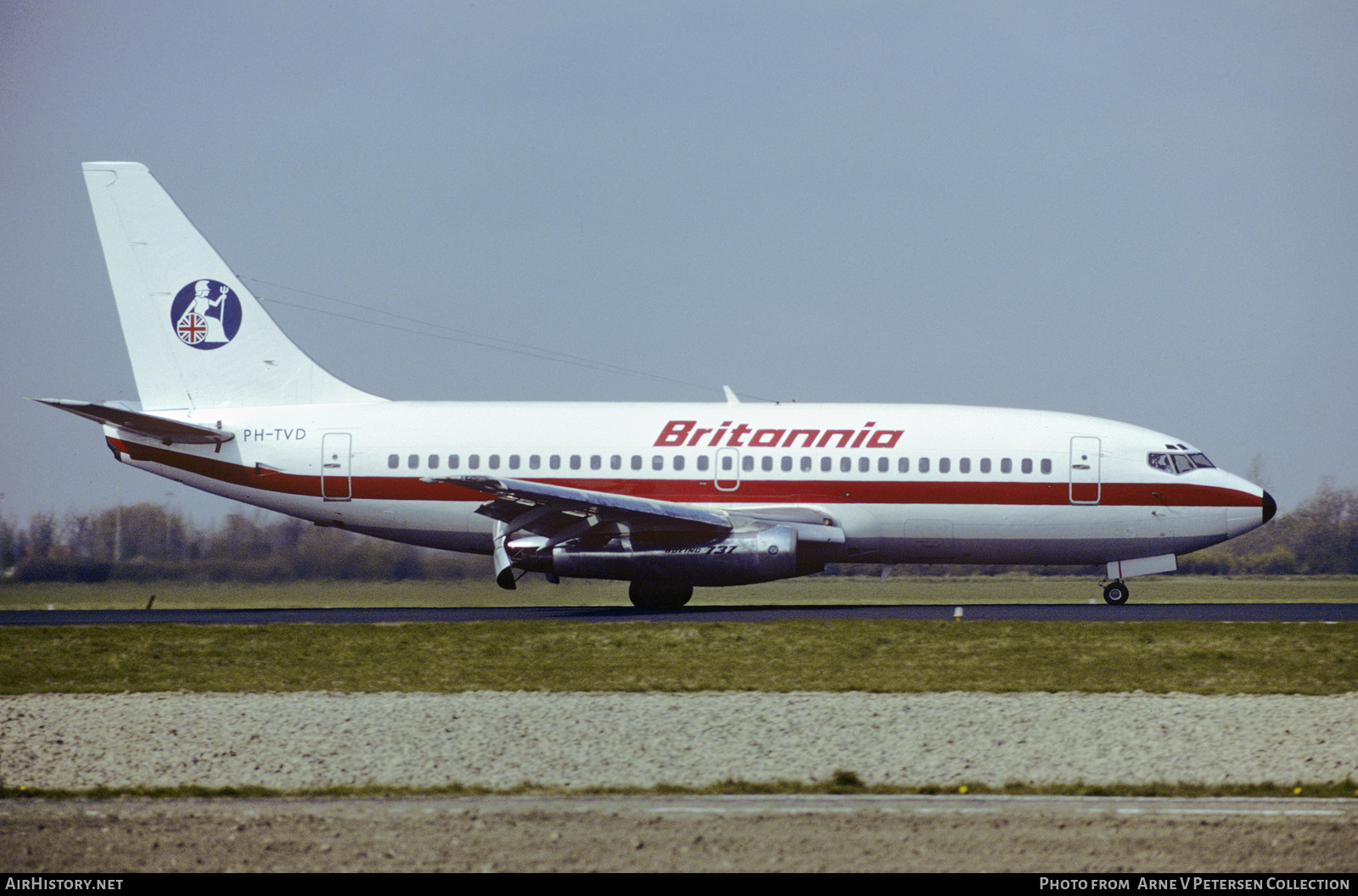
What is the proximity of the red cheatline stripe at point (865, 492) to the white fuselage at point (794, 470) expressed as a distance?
3cm

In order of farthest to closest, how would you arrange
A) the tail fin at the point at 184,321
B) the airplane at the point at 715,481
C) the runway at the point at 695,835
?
the tail fin at the point at 184,321, the airplane at the point at 715,481, the runway at the point at 695,835

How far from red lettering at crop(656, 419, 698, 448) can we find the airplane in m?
0.04

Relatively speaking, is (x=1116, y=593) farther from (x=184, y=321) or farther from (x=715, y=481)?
(x=184, y=321)

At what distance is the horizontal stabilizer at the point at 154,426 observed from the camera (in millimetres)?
27250

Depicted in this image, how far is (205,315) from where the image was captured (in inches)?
1177

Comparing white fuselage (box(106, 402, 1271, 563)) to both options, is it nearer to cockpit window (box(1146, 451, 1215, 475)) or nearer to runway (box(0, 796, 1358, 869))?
cockpit window (box(1146, 451, 1215, 475))

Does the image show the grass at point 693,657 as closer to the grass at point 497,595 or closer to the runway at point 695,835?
the runway at point 695,835

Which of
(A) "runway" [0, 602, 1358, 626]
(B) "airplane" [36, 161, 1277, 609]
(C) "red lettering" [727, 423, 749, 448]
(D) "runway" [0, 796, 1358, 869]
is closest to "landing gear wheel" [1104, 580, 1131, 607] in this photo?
(B) "airplane" [36, 161, 1277, 609]

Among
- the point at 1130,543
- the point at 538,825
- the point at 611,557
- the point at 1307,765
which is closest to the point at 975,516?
the point at 1130,543

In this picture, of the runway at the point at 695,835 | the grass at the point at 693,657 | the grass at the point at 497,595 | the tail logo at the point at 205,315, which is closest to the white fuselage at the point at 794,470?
the grass at the point at 497,595

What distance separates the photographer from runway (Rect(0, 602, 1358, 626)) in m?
22.3

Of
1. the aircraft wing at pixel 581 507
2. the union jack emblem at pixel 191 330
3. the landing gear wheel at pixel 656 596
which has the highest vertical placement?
the union jack emblem at pixel 191 330

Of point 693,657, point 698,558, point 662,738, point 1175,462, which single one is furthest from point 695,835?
point 1175,462

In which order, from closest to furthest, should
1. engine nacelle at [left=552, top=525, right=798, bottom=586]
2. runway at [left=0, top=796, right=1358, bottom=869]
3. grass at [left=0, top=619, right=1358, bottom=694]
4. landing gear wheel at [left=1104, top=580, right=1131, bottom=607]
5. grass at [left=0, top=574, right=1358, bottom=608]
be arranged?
runway at [left=0, top=796, right=1358, bottom=869], grass at [left=0, top=619, right=1358, bottom=694], engine nacelle at [left=552, top=525, right=798, bottom=586], landing gear wheel at [left=1104, top=580, right=1131, bottom=607], grass at [left=0, top=574, right=1358, bottom=608]
